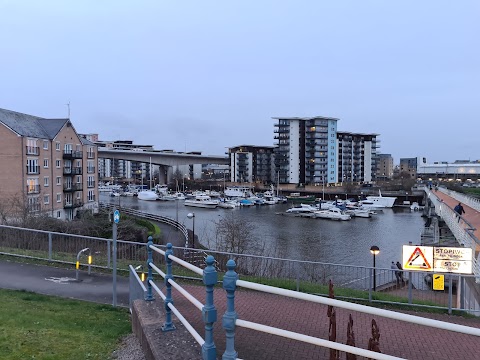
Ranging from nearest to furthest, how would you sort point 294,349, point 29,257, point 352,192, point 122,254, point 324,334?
point 294,349, point 324,334, point 29,257, point 122,254, point 352,192

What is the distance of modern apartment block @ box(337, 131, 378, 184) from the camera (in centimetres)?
13475

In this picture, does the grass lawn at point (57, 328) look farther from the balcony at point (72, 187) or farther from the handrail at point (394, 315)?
the balcony at point (72, 187)

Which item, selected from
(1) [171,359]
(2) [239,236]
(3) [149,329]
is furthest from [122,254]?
(2) [239,236]

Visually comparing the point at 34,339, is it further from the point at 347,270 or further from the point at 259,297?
the point at 347,270

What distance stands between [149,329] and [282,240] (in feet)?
137

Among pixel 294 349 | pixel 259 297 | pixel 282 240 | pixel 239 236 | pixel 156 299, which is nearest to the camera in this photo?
pixel 294 349

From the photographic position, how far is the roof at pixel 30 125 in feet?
142

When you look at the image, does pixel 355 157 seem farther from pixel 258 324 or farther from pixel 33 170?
pixel 258 324

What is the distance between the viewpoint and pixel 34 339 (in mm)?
6055

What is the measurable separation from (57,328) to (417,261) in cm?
1209

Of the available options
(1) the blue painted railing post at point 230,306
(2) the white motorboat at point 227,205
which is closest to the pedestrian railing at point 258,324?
(1) the blue painted railing post at point 230,306

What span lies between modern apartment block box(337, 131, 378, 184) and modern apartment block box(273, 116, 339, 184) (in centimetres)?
695

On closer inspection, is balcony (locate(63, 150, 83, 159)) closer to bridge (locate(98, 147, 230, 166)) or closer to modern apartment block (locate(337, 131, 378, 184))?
bridge (locate(98, 147, 230, 166))

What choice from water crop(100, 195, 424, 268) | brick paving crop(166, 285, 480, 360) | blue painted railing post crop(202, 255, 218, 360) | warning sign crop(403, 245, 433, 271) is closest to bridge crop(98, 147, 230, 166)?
water crop(100, 195, 424, 268)
